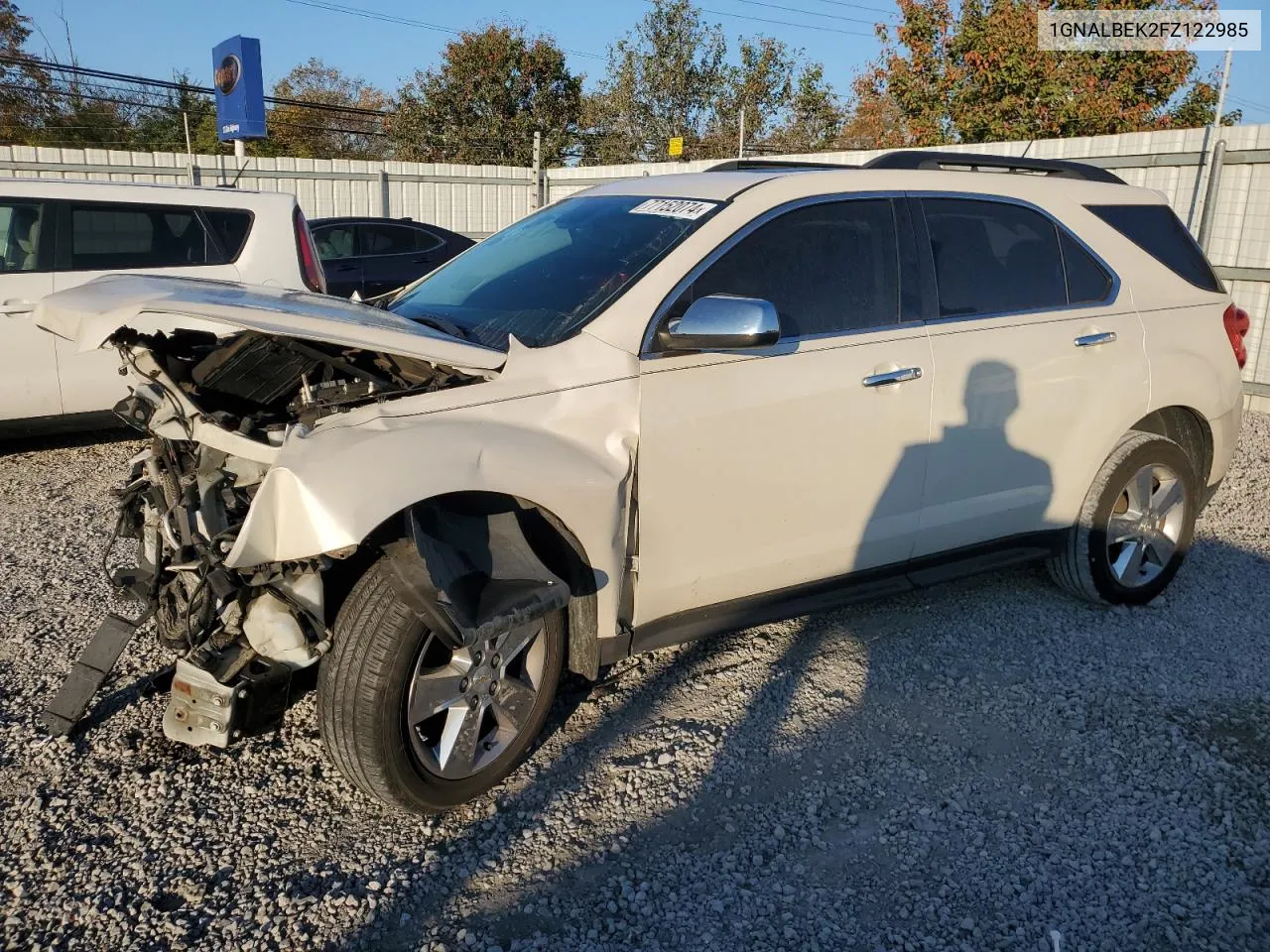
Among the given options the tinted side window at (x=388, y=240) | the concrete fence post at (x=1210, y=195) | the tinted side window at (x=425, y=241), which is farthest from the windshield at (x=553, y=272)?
the tinted side window at (x=425, y=241)

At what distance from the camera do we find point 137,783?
3.11 m

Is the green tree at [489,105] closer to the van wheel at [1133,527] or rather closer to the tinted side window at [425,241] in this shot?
the tinted side window at [425,241]

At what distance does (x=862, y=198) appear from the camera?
377 centimetres

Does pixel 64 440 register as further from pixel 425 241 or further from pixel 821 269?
pixel 821 269

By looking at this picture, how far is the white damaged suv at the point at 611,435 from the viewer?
2760mm

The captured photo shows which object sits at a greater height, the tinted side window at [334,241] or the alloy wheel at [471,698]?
the tinted side window at [334,241]

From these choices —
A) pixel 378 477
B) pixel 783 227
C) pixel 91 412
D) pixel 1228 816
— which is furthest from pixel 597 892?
pixel 91 412

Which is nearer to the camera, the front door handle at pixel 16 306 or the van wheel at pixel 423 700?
the van wheel at pixel 423 700

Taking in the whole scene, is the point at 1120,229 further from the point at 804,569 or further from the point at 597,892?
the point at 597,892

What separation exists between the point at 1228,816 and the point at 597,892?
202 centimetres

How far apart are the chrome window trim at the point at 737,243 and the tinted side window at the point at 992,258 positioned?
0.80 feet

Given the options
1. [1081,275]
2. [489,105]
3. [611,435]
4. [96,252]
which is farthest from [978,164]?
[489,105]

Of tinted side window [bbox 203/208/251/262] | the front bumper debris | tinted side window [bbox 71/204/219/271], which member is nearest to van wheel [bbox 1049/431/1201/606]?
the front bumper debris

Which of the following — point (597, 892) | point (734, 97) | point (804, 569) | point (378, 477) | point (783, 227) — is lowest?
point (597, 892)
